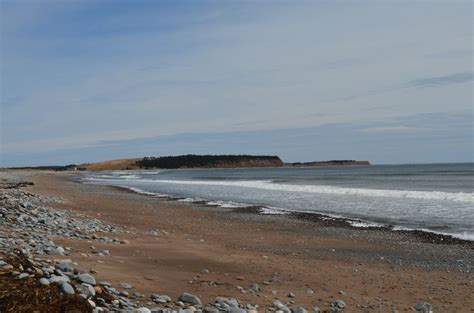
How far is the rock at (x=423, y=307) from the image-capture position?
677cm

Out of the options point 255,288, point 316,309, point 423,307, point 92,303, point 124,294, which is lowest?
point 423,307

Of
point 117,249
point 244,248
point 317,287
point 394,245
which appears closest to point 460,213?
point 394,245

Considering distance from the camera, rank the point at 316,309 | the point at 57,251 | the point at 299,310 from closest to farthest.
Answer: the point at 299,310
the point at 316,309
the point at 57,251

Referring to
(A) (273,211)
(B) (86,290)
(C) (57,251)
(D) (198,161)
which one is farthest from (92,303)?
(D) (198,161)

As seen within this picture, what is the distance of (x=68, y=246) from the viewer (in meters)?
8.40

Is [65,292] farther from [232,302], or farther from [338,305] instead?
[338,305]

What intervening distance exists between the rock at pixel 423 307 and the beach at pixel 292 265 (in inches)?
3.9

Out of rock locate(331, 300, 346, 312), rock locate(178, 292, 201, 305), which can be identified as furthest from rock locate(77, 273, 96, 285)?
rock locate(331, 300, 346, 312)

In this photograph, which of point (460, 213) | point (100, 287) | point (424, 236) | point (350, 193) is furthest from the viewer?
point (350, 193)

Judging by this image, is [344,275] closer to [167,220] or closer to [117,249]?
[117,249]

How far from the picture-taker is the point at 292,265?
366 inches

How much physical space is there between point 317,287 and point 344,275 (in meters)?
1.29

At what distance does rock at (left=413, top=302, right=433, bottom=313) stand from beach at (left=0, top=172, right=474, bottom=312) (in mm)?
→ 100

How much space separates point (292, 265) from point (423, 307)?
2958mm
